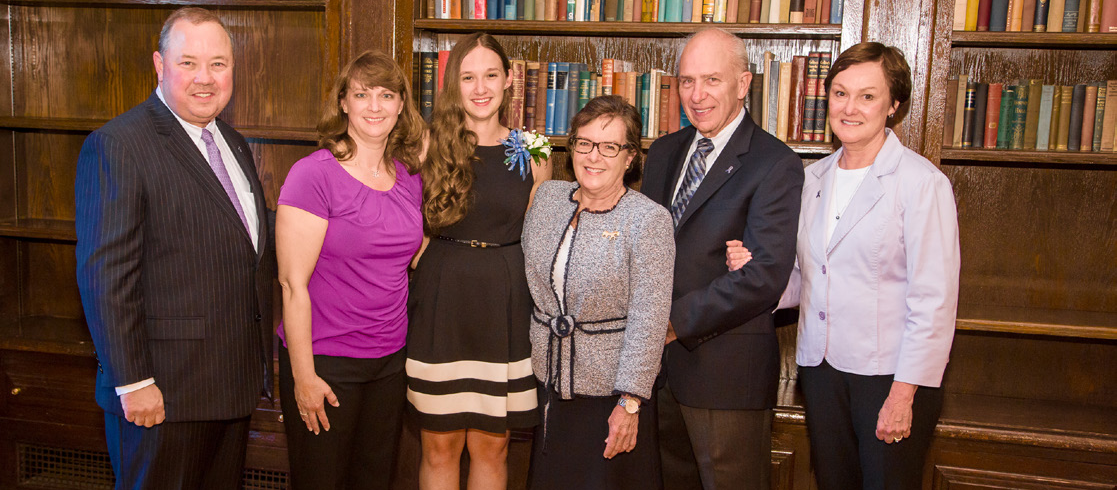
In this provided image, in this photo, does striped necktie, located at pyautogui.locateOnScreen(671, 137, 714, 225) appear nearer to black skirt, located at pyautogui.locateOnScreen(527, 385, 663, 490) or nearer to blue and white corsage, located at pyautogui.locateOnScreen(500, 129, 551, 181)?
blue and white corsage, located at pyautogui.locateOnScreen(500, 129, 551, 181)

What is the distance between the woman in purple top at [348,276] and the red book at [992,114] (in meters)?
1.93

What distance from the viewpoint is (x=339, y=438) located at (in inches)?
83.4

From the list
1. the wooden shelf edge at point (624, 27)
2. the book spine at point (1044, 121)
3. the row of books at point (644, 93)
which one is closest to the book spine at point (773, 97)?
the row of books at point (644, 93)

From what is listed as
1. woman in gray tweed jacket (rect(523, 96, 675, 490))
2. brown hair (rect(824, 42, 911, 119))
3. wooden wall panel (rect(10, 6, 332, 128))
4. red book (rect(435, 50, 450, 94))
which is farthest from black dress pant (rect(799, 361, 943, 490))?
wooden wall panel (rect(10, 6, 332, 128))

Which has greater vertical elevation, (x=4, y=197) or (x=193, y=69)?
(x=193, y=69)

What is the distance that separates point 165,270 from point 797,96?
6.78 feet

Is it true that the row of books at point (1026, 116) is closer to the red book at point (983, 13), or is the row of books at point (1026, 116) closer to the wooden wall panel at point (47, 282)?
the red book at point (983, 13)

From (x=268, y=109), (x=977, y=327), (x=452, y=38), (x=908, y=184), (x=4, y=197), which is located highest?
(x=452, y=38)

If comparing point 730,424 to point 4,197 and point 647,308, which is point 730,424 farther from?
point 4,197

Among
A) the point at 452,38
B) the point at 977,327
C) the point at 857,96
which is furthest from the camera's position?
the point at 452,38

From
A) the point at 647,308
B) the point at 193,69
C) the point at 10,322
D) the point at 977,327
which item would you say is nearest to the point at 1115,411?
the point at 977,327

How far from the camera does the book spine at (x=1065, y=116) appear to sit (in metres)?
2.59

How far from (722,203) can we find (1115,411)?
189cm

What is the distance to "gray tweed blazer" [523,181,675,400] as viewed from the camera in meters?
1.96
